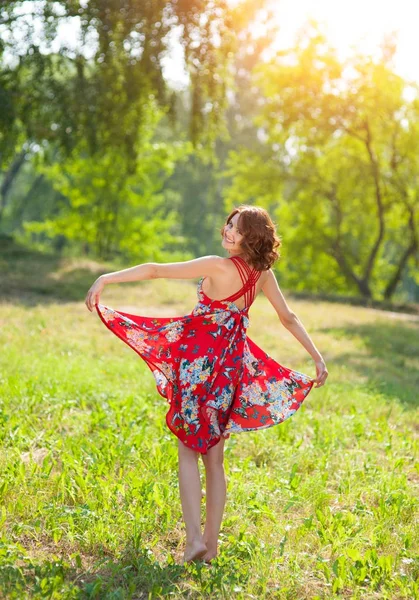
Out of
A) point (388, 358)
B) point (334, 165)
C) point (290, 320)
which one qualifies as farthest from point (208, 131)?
point (290, 320)

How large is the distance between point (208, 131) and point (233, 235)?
13.1 metres

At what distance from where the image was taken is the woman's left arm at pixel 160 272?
3389 millimetres

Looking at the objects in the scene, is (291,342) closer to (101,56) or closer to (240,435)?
(240,435)

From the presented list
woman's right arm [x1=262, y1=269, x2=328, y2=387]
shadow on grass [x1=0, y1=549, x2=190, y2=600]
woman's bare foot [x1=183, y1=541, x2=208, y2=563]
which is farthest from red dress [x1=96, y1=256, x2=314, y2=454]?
shadow on grass [x1=0, y1=549, x2=190, y2=600]

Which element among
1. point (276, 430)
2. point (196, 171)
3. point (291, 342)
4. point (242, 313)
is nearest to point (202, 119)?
point (291, 342)

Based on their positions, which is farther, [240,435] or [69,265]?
[69,265]

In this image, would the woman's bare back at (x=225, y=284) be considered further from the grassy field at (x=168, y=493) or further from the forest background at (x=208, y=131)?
the forest background at (x=208, y=131)

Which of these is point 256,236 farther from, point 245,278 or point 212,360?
point 212,360

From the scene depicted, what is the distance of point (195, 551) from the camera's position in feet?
11.1

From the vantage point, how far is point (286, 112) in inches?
866

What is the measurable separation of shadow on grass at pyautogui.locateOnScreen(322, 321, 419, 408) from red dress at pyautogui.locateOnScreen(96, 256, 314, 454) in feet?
12.8

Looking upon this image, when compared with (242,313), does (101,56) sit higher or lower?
higher

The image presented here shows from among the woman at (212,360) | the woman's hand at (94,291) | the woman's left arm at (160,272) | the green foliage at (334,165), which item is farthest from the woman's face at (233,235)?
the green foliage at (334,165)

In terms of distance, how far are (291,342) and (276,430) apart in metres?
5.48
